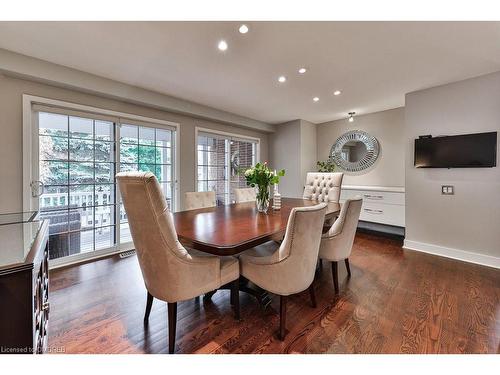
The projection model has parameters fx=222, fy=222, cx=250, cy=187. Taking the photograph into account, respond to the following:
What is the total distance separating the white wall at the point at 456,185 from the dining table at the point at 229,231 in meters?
1.85

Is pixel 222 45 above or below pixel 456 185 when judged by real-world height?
above

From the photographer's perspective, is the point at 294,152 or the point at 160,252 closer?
the point at 160,252

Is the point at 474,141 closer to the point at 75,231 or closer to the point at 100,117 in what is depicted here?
the point at 100,117

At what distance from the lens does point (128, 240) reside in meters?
3.42

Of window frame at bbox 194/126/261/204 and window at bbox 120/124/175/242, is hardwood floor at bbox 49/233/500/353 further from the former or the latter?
window frame at bbox 194/126/261/204

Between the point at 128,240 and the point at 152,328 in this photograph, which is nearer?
the point at 152,328

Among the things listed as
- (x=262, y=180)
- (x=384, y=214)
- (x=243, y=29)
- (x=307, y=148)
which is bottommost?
(x=384, y=214)

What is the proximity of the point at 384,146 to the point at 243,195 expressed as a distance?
121 inches

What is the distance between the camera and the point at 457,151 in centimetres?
294

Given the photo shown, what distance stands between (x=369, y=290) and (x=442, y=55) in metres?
2.51

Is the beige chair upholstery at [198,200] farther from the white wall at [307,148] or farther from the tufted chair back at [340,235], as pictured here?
the white wall at [307,148]

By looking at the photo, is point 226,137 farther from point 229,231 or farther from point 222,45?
point 229,231

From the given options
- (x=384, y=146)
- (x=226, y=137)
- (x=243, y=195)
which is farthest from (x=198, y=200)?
(x=384, y=146)
